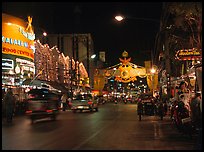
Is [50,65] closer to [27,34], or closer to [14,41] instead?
[27,34]

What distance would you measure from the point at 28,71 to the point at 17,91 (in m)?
5.04

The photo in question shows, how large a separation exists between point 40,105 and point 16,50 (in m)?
17.6

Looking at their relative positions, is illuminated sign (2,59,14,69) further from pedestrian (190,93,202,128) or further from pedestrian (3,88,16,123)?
pedestrian (190,93,202,128)

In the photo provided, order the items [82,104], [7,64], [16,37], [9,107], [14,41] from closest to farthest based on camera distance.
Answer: [9,107], [82,104], [7,64], [14,41], [16,37]

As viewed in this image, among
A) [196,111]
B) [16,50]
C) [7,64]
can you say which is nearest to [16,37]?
[16,50]

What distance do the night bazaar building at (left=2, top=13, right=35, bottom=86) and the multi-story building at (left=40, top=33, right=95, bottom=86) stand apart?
128 ft

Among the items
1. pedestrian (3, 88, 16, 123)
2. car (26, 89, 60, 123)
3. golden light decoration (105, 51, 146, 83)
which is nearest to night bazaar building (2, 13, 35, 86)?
pedestrian (3, 88, 16, 123)

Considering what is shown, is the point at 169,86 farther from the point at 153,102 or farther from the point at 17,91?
the point at 17,91

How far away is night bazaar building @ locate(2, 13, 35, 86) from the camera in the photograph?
1549 inches

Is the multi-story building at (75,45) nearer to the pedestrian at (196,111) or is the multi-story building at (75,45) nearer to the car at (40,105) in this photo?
the car at (40,105)

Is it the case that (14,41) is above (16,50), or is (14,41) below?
above

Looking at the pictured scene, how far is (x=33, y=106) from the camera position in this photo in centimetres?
2467

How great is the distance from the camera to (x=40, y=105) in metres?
24.9

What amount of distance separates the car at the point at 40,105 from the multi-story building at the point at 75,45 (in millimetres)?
57982
